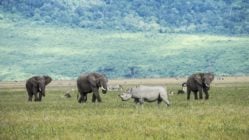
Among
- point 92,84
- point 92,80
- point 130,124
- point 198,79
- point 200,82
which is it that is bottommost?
point 200,82

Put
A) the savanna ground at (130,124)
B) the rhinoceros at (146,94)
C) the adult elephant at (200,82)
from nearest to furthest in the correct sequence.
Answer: the savanna ground at (130,124) < the rhinoceros at (146,94) < the adult elephant at (200,82)

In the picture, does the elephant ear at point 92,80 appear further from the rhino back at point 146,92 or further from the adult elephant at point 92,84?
the rhino back at point 146,92

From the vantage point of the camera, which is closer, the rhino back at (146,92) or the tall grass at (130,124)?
the tall grass at (130,124)

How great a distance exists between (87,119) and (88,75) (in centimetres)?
1730

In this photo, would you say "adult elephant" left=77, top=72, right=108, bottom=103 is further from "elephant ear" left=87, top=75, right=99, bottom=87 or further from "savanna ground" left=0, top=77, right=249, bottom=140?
"savanna ground" left=0, top=77, right=249, bottom=140

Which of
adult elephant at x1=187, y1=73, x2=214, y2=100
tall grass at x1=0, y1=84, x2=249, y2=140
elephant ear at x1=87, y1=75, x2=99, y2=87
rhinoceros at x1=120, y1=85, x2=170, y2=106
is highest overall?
tall grass at x1=0, y1=84, x2=249, y2=140

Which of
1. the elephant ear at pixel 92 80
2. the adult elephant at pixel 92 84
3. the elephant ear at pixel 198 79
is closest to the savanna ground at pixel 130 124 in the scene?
the adult elephant at pixel 92 84

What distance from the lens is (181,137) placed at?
21.5 m

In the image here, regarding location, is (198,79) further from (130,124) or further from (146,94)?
(130,124)

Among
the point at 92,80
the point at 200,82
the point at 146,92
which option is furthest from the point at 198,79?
the point at 146,92

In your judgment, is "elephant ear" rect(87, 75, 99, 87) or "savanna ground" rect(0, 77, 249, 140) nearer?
"savanna ground" rect(0, 77, 249, 140)

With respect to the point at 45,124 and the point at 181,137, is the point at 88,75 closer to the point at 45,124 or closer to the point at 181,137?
the point at 45,124

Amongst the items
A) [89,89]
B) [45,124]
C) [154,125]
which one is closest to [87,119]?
[45,124]

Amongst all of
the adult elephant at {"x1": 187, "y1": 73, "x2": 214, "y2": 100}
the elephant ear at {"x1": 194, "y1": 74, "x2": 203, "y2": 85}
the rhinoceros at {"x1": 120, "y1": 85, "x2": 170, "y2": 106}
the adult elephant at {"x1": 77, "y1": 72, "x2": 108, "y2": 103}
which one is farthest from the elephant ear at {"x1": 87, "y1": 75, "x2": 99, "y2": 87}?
the rhinoceros at {"x1": 120, "y1": 85, "x2": 170, "y2": 106}
